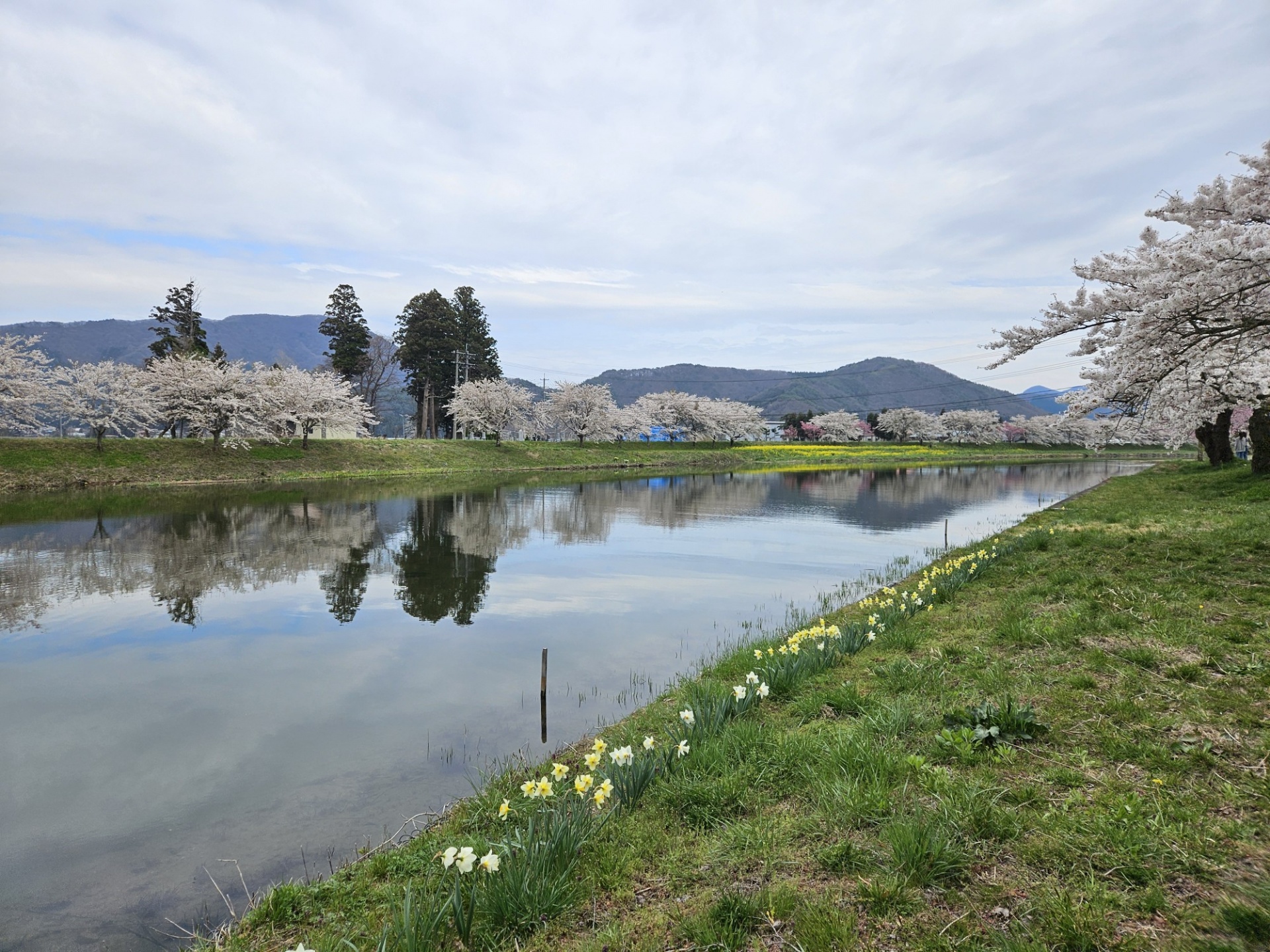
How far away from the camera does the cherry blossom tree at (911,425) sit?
126 meters

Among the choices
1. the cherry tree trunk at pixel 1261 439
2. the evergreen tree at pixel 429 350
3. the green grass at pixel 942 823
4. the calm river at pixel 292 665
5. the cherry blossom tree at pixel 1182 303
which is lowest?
the calm river at pixel 292 665

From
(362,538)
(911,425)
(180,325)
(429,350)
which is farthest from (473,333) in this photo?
(911,425)

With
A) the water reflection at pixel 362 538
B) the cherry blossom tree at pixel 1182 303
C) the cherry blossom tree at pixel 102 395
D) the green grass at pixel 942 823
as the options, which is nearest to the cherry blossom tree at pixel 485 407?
the cherry blossom tree at pixel 102 395

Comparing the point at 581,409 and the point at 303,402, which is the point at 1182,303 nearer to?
the point at 303,402

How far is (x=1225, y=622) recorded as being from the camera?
712 cm

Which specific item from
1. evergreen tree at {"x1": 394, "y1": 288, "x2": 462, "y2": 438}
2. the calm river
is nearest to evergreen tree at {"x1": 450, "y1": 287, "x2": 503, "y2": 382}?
evergreen tree at {"x1": 394, "y1": 288, "x2": 462, "y2": 438}

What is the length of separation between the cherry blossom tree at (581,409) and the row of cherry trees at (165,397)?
2947 centimetres

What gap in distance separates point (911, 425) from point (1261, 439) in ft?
359

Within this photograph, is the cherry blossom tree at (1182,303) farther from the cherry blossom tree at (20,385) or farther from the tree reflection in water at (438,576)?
the cherry blossom tree at (20,385)

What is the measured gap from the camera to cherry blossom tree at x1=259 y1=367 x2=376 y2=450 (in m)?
47.1

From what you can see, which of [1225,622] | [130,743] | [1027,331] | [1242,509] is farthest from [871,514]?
[130,743]

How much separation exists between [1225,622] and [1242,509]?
12.6 meters

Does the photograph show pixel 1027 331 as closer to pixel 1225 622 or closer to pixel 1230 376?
pixel 1225 622

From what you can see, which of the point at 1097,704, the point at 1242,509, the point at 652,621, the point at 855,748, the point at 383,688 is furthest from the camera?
the point at 1242,509
